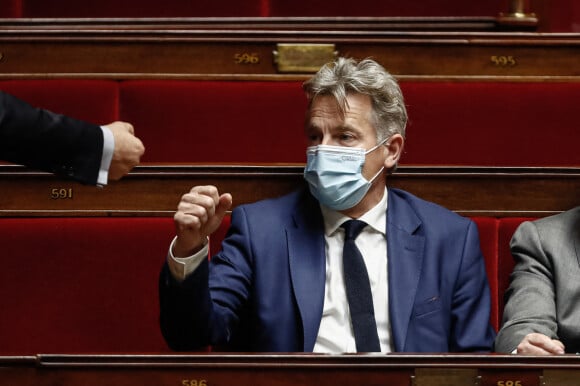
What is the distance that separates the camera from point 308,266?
2.32 ft

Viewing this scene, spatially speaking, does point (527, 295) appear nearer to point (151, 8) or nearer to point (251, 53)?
point (251, 53)

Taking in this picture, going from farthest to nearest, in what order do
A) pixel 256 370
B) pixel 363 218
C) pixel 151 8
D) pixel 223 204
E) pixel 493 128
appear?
pixel 151 8 → pixel 493 128 → pixel 363 218 → pixel 223 204 → pixel 256 370

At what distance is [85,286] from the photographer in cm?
77

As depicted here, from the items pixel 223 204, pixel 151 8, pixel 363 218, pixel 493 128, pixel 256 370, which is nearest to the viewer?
pixel 256 370

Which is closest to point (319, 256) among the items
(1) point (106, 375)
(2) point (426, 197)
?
(2) point (426, 197)

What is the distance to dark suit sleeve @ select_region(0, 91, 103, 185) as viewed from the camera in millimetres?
526

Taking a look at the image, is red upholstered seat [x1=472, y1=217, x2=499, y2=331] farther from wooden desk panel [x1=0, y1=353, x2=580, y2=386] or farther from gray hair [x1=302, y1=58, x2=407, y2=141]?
wooden desk panel [x1=0, y1=353, x2=580, y2=386]

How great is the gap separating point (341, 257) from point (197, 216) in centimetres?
14

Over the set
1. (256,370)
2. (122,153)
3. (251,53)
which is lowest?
(256,370)

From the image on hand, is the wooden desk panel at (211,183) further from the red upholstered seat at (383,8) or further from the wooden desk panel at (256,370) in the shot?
the red upholstered seat at (383,8)

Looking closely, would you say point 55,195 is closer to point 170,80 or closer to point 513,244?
point 170,80

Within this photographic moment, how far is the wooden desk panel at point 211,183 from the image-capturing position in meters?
0.78

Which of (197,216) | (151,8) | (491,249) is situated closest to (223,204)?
(197,216)

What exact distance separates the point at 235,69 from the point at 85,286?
235mm
